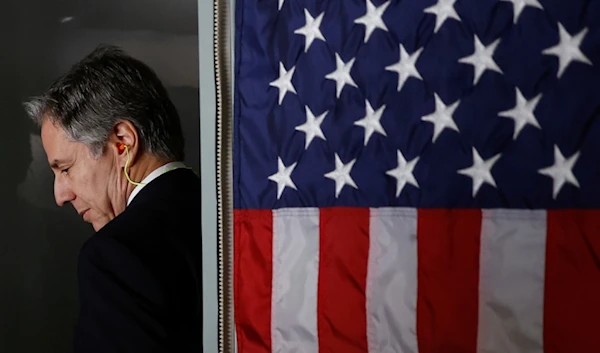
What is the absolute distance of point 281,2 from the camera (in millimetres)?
1156

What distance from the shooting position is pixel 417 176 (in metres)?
1.02

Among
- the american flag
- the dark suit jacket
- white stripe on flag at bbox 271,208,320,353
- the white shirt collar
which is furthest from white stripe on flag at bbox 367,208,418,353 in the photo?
the white shirt collar

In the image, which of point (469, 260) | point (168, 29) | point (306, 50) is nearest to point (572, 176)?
point (469, 260)

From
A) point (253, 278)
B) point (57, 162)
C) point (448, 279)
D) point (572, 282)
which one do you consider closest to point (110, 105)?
point (57, 162)

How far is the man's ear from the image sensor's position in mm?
1459

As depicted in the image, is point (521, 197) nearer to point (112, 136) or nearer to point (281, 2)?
point (281, 2)

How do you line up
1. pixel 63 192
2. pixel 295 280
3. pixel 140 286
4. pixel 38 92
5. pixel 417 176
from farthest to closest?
1. pixel 38 92
2. pixel 63 192
3. pixel 140 286
4. pixel 295 280
5. pixel 417 176

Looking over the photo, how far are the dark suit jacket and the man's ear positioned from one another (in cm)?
14

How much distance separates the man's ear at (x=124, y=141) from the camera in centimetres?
146

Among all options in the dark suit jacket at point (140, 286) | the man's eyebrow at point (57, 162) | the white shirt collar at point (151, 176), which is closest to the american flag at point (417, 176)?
Result: the dark suit jacket at point (140, 286)

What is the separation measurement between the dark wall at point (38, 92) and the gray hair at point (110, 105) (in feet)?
2.28

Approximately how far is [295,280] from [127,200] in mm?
511

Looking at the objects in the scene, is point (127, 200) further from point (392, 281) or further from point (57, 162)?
point (392, 281)

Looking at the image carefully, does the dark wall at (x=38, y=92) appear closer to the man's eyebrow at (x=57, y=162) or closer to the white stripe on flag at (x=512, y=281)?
the man's eyebrow at (x=57, y=162)
